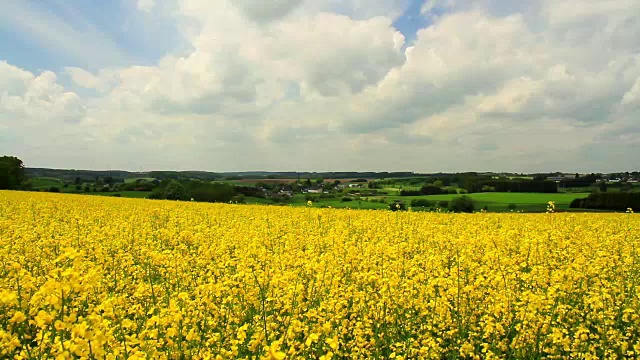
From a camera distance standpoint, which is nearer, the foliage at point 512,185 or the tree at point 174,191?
the tree at point 174,191

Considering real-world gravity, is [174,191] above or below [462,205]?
above

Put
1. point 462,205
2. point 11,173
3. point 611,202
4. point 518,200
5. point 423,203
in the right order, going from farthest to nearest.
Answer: point 11,173 → point 518,200 → point 423,203 → point 611,202 → point 462,205

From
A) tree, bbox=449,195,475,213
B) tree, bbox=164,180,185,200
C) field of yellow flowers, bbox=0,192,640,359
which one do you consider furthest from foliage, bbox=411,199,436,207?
field of yellow flowers, bbox=0,192,640,359

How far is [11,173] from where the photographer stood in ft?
181

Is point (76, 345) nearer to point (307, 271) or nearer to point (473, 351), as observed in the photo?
point (307, 271)

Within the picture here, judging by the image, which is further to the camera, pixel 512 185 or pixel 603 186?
pixel 512 185

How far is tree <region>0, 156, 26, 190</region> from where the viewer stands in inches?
2124

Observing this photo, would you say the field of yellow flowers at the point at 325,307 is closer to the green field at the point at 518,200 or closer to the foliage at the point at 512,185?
the green field at the point at 518,200

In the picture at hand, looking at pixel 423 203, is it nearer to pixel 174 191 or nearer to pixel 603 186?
pixel 603 186

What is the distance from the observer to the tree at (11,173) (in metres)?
53.9

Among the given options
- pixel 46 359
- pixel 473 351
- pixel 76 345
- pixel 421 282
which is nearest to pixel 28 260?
pixel 46 359

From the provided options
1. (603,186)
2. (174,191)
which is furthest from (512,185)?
(174,191)

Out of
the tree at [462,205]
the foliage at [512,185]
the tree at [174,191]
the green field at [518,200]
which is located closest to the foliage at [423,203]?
the green field at [518,200]

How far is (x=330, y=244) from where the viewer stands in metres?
9.80
